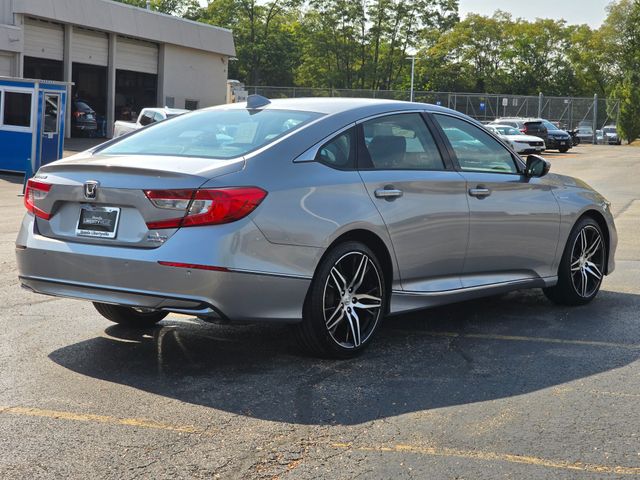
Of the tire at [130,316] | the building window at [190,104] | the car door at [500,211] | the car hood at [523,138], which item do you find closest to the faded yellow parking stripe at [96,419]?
the tire at [130,316]

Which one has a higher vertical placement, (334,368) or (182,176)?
(182,176)

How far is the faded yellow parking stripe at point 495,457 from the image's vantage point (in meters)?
4.14

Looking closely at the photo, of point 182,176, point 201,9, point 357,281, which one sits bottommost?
point 357,281

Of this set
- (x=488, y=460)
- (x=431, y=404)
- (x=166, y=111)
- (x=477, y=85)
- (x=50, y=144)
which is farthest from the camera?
(x=477, y=85)

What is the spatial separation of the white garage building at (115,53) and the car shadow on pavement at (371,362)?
103ft

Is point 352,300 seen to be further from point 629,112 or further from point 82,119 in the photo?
point 629,112

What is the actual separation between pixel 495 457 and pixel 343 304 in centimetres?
180

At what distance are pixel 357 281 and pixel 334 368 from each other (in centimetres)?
56

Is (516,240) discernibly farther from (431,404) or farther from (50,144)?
(50,144)

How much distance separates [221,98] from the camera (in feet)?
175

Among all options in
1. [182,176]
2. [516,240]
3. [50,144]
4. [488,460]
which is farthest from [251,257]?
[50,144]

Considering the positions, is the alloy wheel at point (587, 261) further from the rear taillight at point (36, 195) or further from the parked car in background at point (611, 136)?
the parked car in background at point (611, 136)

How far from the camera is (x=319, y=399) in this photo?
5062mm

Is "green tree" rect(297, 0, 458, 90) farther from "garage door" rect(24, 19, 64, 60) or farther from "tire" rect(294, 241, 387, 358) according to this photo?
"tire" rect(294, 241, 387, 358)
